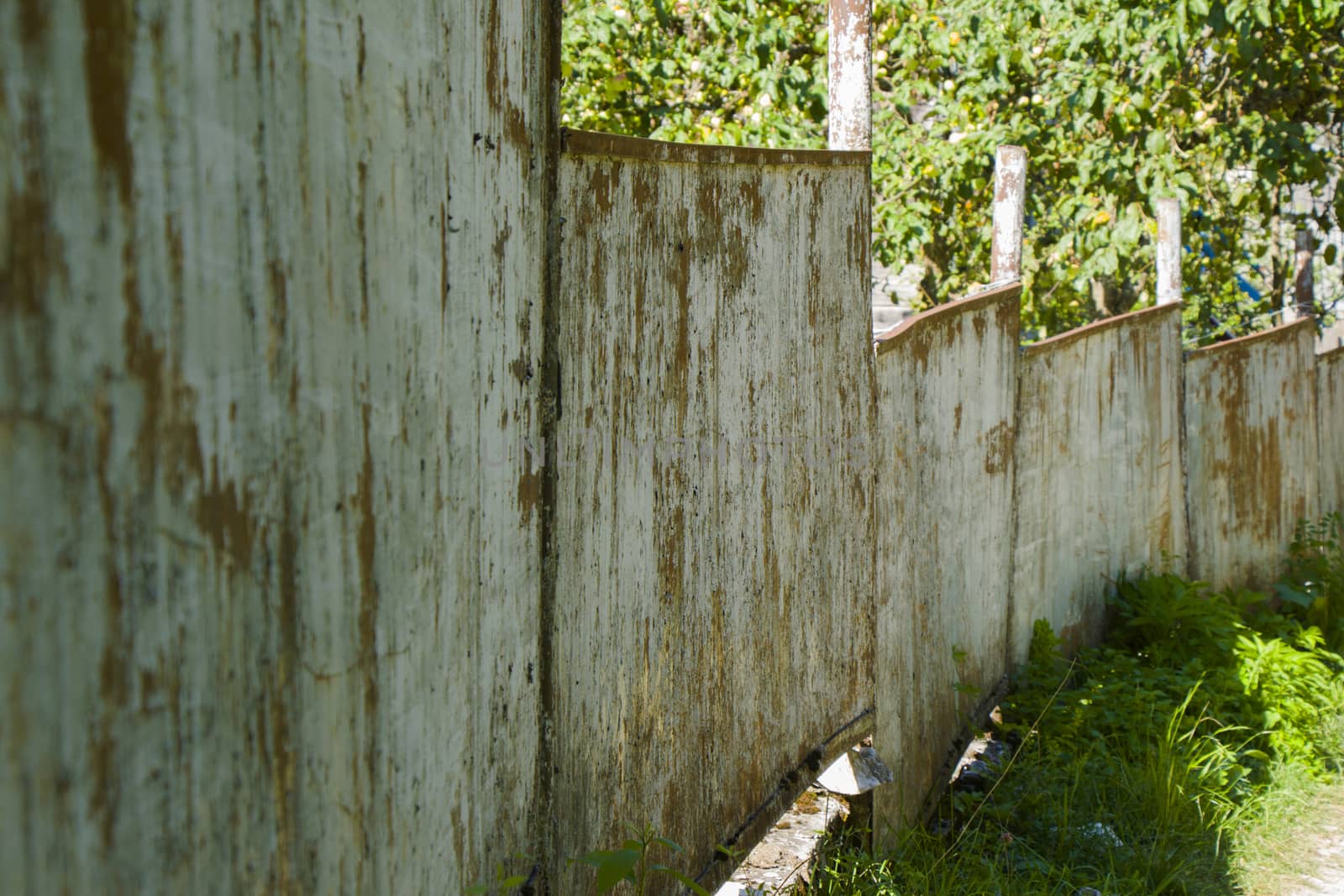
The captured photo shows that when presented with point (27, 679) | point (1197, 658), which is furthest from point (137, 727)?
point (1197, 658)

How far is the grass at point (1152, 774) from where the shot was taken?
3482 millimetres

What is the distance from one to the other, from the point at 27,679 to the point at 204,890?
0.27 meters

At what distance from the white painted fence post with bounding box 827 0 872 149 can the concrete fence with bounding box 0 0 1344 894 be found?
0.03 meters

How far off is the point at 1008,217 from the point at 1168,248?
236cm

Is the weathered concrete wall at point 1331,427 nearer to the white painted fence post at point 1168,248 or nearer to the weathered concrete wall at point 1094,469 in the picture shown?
the white painted fence post at point 1168,248

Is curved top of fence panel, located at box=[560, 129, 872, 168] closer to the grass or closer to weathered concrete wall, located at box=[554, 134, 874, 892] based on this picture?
weathered concrete wall, located at box=[554, 134, 874, 892]

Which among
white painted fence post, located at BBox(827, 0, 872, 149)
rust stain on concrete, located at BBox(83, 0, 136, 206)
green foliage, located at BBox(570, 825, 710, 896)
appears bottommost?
green foliage, located at BBox(570, 825, 710, 896)

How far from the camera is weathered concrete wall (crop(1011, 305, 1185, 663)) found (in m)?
4.61

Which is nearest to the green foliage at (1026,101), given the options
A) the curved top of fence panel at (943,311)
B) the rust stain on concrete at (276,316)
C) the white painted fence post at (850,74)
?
the curved top of fence panel at (943,311)

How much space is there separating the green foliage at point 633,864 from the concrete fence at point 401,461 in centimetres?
5

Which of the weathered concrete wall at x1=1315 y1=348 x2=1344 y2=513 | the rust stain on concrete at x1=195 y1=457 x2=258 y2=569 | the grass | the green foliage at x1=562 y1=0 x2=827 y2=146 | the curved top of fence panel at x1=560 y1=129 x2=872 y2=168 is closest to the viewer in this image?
the rust stain on concrete at x1=195 y1=457 x2=258 y2=569

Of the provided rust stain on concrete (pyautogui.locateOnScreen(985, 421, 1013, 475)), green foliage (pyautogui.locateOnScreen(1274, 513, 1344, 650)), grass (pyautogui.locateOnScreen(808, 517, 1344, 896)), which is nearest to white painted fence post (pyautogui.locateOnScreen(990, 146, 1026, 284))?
rust stain on concrete (pyautogui.locateOnScreen(985, 421, 1013, 475))

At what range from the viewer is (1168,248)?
21.0ft

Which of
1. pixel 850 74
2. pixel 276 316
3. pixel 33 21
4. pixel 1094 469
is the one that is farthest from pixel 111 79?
pixel 1094 469
